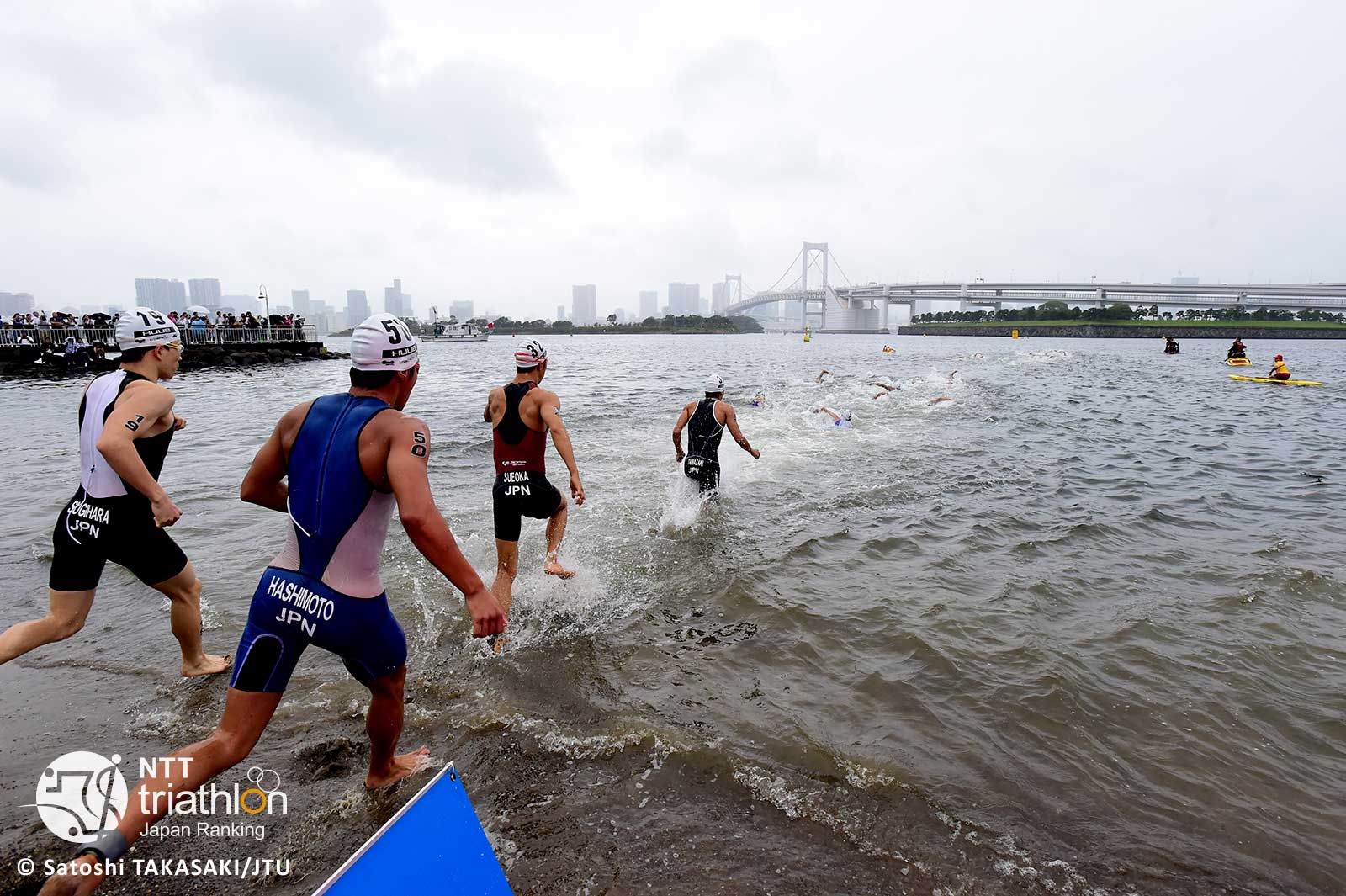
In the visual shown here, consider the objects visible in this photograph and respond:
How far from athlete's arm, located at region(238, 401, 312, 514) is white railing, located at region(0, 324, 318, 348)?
27136 mm

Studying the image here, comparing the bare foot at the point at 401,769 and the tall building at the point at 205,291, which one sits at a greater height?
the tall building at the point at 205,291

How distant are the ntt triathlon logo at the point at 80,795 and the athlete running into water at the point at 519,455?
255 centimetres

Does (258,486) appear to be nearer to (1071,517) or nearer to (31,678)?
(31,678)

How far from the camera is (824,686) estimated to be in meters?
4.44

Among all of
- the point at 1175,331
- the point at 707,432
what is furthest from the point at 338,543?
the point at 1175,331

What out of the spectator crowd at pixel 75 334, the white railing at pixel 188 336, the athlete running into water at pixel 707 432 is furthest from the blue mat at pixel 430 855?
the white railing at pixel 188 336

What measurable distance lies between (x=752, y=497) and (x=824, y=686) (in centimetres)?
523

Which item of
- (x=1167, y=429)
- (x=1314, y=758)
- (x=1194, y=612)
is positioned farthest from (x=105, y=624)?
(x=1167, y=429)

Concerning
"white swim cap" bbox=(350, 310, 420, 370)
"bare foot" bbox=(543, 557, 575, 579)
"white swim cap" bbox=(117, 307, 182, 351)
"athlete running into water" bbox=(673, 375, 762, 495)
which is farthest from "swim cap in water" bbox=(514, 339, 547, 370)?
"athlete running into water" bbox=(673, 375, 762, 495)

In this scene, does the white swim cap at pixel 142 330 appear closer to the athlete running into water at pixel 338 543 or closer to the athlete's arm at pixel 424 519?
the athlete running into water at pixel 338 543

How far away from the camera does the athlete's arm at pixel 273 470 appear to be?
8.75 ft

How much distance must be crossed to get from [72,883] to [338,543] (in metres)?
1.31

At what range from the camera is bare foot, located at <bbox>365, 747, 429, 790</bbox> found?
10.5ft

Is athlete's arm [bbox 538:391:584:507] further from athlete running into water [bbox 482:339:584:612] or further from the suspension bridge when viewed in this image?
the suspension bridge
